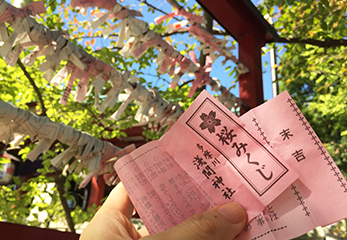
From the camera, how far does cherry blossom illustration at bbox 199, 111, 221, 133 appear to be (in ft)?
1.75

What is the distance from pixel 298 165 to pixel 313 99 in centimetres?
1181

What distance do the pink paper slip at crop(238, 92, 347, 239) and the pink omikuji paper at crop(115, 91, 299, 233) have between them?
0.9 inches

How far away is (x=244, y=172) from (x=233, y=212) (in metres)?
0.08

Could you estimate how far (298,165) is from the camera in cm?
49

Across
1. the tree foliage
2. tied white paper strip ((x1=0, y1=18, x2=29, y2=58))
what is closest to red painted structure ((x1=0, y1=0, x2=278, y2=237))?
the tree foliage

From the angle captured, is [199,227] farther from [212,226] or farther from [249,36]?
[249,36]

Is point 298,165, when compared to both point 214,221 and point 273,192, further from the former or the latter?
point 214,221

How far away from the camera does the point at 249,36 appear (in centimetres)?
159

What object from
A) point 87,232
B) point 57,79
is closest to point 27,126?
point 57,79

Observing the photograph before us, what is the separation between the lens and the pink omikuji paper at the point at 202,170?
0.50m

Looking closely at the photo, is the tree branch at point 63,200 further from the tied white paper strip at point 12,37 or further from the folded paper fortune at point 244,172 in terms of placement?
the folded paper fortune at point 244,172

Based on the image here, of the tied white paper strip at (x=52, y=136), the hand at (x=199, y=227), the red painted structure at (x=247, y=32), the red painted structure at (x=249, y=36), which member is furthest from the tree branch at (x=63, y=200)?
the hand at (x=199, y=227)

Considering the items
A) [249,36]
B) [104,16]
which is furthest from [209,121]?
[249,36]

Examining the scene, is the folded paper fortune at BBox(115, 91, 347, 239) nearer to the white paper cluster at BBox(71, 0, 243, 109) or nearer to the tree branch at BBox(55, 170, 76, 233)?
the white paper cluster at BBox(71, 0, 243, 109)
